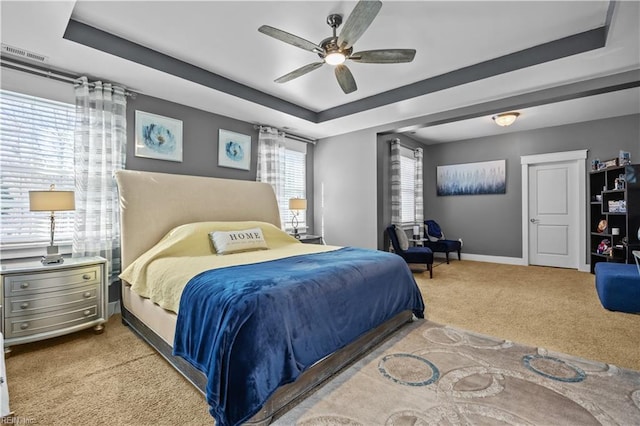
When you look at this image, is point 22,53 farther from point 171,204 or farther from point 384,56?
point 384,56

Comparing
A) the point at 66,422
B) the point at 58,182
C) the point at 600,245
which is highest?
the point at 58,182

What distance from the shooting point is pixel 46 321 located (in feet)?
8.34

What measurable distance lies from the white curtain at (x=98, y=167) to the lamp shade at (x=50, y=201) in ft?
1.73

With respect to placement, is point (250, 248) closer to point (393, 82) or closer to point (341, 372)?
point (341, 372)

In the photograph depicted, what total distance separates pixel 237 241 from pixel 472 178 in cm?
553

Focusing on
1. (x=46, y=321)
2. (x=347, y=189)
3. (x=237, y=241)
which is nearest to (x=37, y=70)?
(x=46, y=321)

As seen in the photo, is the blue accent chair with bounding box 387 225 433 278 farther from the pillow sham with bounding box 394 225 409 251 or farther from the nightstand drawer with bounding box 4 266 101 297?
the nightstand drawer with bounding box 4 266 101 297

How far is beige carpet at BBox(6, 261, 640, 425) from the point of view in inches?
69.1

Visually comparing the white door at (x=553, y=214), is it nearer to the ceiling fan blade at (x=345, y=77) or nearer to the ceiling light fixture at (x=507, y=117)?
the ceiling light fixture at (x=507, y=117)

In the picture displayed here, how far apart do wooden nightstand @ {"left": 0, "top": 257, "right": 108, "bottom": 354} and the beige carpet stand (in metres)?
0.16

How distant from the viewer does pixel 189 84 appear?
3.45 meters

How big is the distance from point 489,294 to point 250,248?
3206 mm

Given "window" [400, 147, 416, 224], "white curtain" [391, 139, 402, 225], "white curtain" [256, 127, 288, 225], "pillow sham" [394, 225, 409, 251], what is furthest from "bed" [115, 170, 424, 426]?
"window" [400, 147, 416, 224]

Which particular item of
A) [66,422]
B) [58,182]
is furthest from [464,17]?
[58,182]
